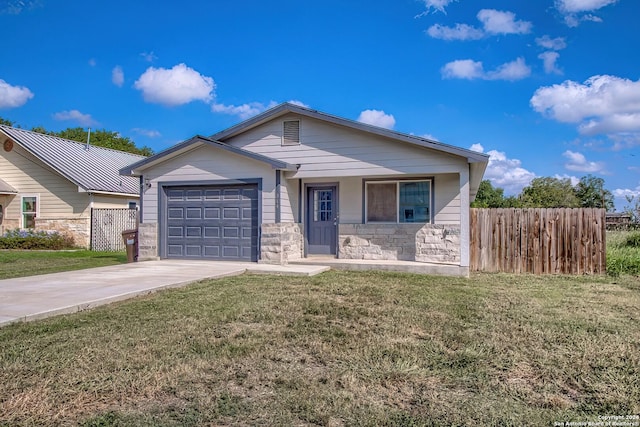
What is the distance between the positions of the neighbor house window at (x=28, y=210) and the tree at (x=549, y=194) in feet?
101

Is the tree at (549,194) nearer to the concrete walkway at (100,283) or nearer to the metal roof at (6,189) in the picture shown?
the concrete walkway at (100,283)

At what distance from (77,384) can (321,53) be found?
51.5 ft

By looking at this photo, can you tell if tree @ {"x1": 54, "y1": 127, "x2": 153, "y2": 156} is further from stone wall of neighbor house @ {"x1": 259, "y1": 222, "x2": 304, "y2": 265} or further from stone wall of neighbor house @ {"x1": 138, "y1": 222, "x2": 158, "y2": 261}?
stone wall of neighbor house @ {"x1": 259, "y1": 222, "x2": 304, "y2": 265}

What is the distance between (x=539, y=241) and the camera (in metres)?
11.8

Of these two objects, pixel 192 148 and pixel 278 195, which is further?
pixel 192 148

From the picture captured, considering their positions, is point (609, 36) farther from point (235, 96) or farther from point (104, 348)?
point (104, 348)

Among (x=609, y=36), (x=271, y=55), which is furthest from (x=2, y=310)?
(x=609, y=36)

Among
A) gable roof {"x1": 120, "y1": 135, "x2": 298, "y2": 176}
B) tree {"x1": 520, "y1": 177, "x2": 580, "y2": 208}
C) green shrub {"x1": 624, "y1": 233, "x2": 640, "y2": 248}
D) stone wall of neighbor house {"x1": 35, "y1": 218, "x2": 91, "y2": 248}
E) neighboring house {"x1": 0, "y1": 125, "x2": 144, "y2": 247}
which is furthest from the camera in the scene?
tree {"x1": 520, "y1": 177, "x2": 580, "y2": 208}

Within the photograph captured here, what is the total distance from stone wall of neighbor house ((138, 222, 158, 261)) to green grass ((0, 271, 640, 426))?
19.6 ft

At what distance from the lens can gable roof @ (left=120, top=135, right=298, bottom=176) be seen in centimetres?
1166

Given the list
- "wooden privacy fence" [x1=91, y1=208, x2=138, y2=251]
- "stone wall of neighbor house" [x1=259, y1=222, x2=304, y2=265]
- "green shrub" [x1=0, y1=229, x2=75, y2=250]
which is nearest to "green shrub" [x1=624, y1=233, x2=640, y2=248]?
"stone wall of neighbor house" [x1=259, y1=222, x2=304, y2=265]

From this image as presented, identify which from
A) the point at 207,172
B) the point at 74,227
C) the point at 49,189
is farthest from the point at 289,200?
the point at 49,189

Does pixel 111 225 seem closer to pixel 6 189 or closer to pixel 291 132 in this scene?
pixel 6 189

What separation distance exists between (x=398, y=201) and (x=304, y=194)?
2.72 m
